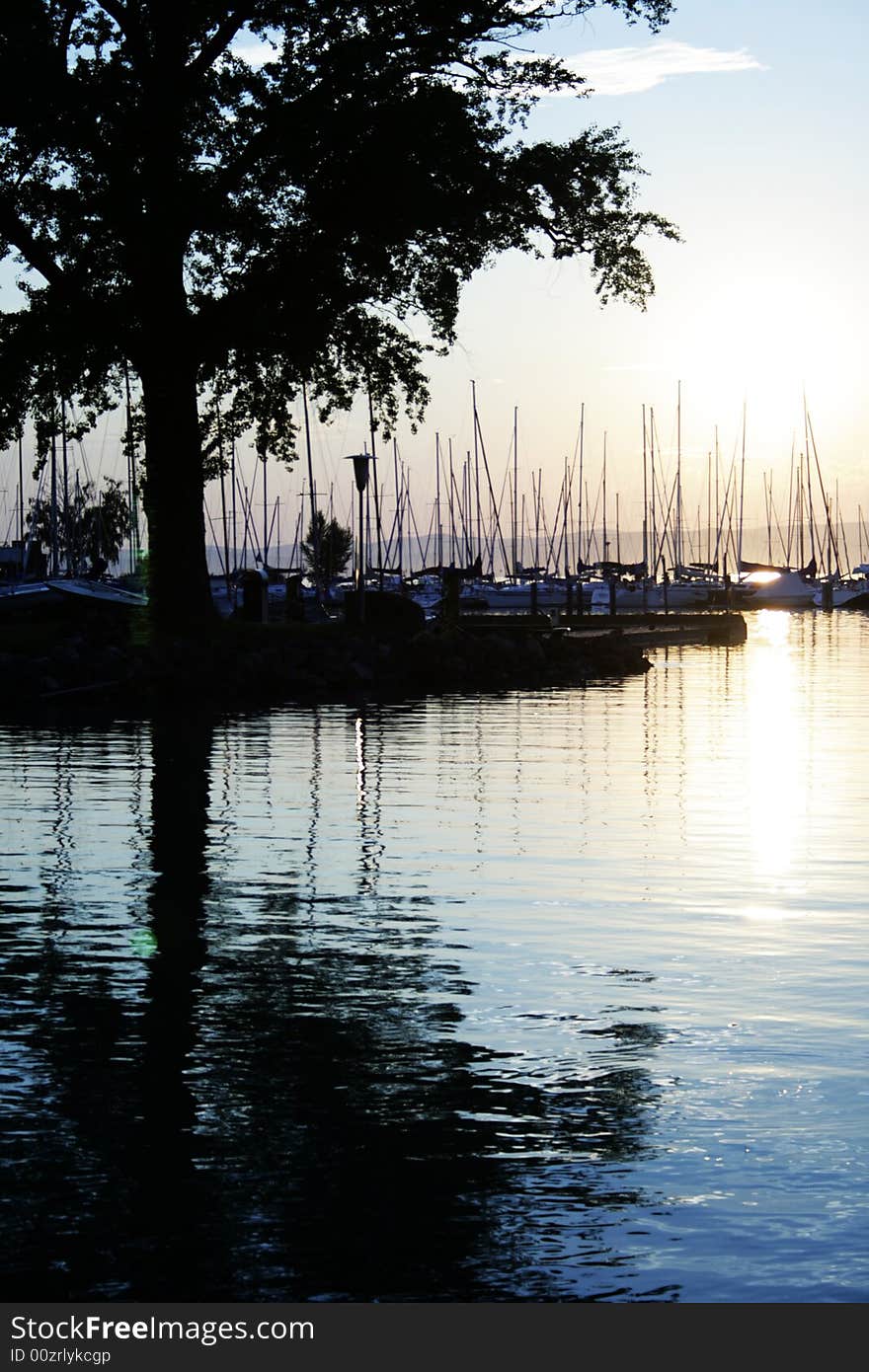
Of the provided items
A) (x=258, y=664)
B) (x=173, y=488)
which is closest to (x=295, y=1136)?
(x=258, y=664)

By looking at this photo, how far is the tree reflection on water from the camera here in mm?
5902

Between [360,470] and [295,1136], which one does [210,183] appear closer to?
[360,470]

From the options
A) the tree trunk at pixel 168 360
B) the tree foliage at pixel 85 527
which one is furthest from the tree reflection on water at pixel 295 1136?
the tree foliage at pixel 85 527

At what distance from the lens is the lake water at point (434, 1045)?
19.9 ft

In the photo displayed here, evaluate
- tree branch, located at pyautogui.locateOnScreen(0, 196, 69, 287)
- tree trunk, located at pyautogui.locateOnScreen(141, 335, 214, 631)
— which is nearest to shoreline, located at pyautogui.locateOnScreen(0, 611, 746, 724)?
tree trunk, located at pyautogui.locateOnScreen(141, 335, 214, 631)

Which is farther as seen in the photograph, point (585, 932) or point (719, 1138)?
point (585, 932)

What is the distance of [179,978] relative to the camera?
1016 cm

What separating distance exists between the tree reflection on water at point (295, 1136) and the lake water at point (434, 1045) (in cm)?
2

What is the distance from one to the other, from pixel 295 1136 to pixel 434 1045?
152 cm

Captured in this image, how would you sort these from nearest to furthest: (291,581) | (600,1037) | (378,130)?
(600,1037)
(378,130)
(291,581)

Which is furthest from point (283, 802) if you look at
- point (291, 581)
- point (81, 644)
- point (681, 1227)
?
point (291, 581)

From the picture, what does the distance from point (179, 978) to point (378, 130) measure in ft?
91.7

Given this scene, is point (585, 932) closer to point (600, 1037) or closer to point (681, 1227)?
point (600, 1037)

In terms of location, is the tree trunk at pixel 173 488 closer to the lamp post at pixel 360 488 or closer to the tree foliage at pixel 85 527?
the lamp post at pixel 360 488
